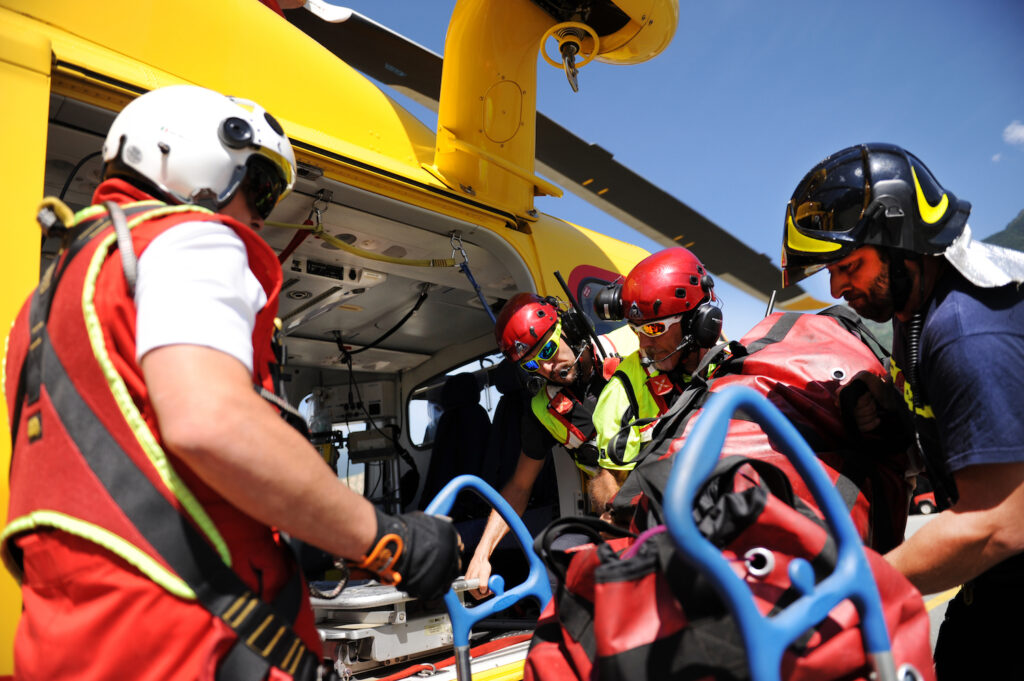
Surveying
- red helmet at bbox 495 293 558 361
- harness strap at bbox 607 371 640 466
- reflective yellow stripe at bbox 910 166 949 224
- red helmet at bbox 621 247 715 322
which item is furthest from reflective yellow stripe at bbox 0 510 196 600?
red helmet at bbox 495 293 558 361

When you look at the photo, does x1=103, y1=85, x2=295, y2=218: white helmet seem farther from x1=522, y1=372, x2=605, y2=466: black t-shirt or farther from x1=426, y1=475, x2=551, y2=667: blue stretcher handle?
x1=522, y1=372, x2=605, y2=466: black t-shirt

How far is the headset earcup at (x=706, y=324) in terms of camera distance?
3.07 meters

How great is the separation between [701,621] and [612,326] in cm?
326

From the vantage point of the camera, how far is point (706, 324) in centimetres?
307

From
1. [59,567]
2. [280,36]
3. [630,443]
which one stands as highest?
[280,36]

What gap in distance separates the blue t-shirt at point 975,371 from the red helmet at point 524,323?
87.4 inches

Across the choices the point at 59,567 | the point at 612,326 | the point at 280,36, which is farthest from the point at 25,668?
the point at 612,326

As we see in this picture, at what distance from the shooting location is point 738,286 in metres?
7.95

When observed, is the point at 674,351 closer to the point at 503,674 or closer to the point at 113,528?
the point at 503,674

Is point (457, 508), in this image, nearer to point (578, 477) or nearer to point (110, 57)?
point (578, 477)

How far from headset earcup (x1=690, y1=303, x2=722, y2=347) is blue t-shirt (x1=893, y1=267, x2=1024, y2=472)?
1.53 meters

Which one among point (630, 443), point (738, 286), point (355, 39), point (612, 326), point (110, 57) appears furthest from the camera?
point (738, 286)

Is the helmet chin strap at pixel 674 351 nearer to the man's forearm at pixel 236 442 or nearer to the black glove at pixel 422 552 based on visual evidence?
the black glove at pixel 422 552

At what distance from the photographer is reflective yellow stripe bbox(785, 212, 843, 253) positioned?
167 cm
